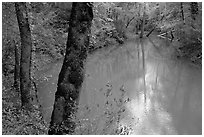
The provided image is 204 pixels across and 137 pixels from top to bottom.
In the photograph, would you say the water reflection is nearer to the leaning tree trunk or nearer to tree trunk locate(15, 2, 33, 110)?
the leaning tree trunk

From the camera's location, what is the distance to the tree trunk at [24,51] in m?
6.36

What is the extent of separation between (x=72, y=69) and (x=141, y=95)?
790cm

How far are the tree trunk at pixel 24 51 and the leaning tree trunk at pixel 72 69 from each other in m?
2.78

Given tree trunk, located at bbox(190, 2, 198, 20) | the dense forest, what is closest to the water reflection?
the dense forest

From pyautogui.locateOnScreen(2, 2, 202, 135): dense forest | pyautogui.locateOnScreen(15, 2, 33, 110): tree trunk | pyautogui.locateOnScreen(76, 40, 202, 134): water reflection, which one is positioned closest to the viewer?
pyautogui.locateOnScreen(2, 2, 202, 135): dense forest

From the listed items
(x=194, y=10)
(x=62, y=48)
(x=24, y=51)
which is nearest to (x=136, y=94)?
(x=62, y=48)

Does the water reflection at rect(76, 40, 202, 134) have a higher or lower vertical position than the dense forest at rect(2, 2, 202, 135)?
lower

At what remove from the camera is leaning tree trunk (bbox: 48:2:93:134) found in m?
3.95

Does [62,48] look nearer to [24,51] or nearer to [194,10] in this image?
[194,10]

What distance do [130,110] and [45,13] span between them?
15.4ft

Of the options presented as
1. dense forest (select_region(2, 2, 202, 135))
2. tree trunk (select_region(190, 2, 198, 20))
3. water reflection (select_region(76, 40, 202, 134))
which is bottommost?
water reflection (select_region(76, 40, 202, 134))

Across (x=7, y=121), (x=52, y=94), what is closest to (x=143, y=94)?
(x=52, y=94)

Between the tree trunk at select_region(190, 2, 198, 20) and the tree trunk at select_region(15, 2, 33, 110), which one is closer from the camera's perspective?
the tree trunk at select_region(15, 2, 33, 110)

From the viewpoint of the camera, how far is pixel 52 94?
10.5m
